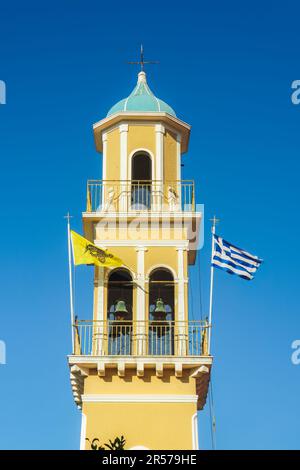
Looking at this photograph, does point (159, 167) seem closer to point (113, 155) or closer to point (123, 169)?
point (123, 169)

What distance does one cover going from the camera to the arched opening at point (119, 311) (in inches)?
1407

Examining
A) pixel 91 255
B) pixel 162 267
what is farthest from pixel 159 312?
pixel 91 255

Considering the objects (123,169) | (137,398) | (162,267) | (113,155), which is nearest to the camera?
(137,398)

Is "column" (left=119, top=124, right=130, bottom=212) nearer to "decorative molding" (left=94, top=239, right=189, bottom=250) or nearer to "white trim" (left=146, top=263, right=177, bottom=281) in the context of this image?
"decorative molding" (left=94, top=239, right=189, bottom=250)

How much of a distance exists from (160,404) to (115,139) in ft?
30.9

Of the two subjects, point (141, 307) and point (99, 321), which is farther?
point (141, 307)

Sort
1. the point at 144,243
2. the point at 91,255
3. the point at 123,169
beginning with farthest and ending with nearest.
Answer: the point at 123,169 < the point at 144,243 < the point at 91,255

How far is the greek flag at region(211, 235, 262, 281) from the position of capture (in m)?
36.9

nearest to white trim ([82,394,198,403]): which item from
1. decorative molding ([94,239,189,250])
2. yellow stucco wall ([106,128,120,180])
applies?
decorative molding ([94,239,189,250])

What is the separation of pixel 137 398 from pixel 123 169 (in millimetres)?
7863

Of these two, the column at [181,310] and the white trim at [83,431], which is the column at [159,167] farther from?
the white trim at [83,431]

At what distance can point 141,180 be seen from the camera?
1511 inches
